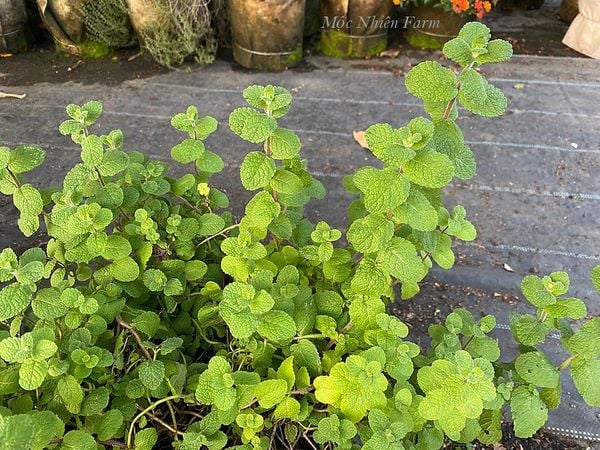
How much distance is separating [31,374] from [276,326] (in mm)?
493

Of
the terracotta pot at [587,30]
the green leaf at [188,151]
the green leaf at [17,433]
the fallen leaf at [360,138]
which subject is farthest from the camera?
the terracotta pot at [587,30]

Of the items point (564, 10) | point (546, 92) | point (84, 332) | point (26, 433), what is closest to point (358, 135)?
point (546, 92)

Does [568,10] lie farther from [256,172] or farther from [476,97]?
[256,172]

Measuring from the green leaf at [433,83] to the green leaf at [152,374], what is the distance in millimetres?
819

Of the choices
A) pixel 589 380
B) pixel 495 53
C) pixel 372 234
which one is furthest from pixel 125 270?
pixel 589 380

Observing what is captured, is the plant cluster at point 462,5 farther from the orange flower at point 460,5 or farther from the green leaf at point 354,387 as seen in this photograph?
the green leaf at point 354,387

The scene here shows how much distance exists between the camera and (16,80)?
359 centimetres

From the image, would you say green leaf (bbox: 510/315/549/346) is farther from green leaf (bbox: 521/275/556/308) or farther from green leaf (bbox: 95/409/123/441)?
green leaf (bbox: 95/409/123/441)

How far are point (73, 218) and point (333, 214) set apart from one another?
58.1 inches

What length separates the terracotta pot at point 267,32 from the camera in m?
3.60

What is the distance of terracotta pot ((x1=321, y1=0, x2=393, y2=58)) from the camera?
151 inches

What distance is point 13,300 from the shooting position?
1.07 meters

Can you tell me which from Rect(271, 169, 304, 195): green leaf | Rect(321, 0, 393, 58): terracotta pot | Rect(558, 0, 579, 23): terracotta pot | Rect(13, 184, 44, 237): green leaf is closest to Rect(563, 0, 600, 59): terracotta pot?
Rect(558, 0, 579, 23): terracotta pot

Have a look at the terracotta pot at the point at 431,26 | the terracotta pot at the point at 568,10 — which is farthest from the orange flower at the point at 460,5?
the terracotta pot at the point at 568,10
